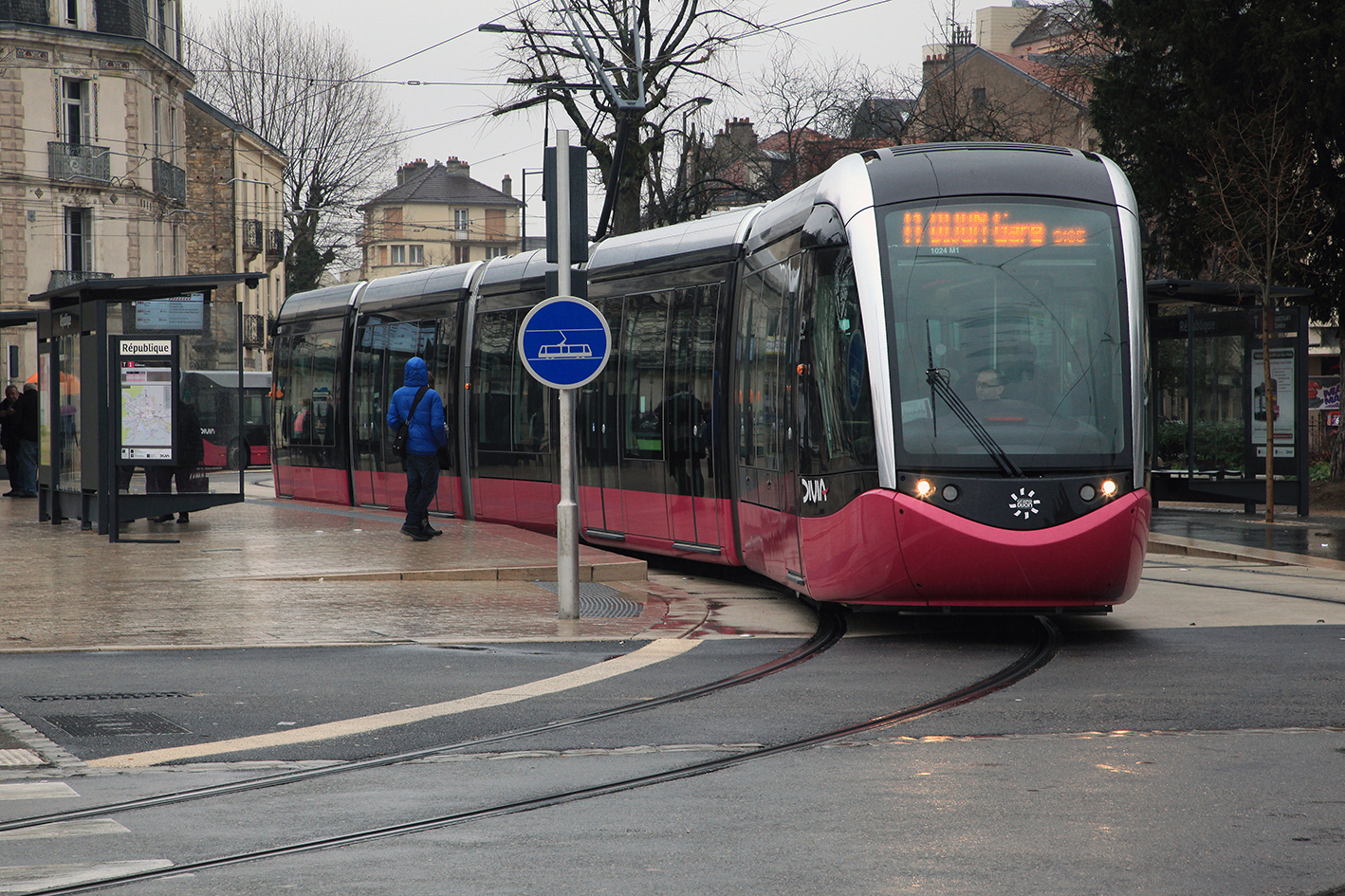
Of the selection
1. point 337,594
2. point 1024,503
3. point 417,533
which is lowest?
point 337,594

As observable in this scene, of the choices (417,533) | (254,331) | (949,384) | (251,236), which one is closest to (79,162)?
(251,236)

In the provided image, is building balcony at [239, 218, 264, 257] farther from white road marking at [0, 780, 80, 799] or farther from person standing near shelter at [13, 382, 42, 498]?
white road marking at [0, 780, 80, 799]

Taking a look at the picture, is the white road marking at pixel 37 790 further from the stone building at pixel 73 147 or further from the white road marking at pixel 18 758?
the stone building at pixel 73 147

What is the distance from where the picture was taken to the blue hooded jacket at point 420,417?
53.4 ft

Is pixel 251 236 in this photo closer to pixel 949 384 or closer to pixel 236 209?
pixel 236 209

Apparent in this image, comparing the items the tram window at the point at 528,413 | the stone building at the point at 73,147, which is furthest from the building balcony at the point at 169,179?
the tram window at the point at 528,413

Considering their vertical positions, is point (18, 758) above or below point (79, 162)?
below

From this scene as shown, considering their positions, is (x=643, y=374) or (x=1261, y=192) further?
(x=1261, y=192)

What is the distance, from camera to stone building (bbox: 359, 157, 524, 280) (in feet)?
420

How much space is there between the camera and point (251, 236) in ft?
225

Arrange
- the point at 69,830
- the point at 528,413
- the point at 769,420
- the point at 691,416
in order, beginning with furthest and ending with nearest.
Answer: the point at 528,413
the point at 691,416
the point at 769,420
the point at 69,830

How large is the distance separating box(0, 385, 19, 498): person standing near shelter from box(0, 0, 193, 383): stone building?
900 inches

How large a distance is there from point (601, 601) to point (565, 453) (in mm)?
1444

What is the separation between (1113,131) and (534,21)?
13916mm
